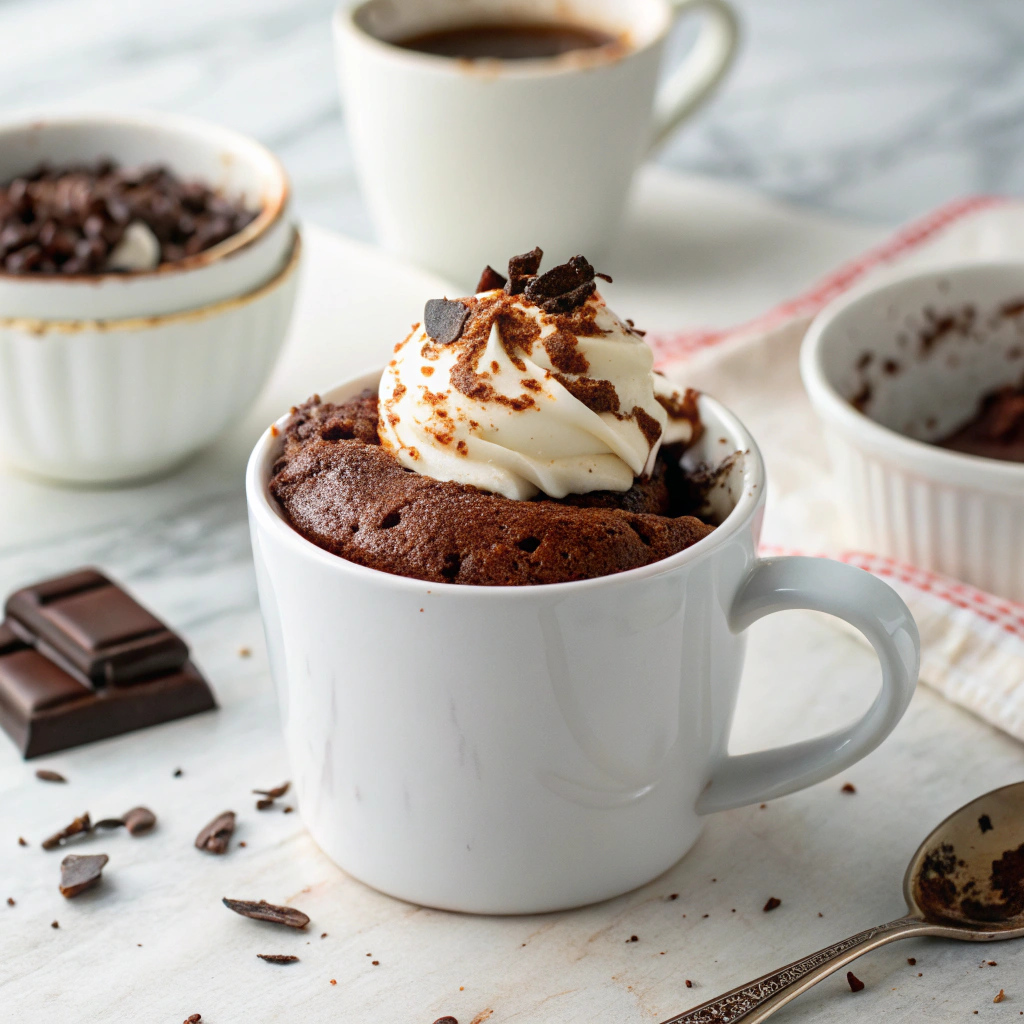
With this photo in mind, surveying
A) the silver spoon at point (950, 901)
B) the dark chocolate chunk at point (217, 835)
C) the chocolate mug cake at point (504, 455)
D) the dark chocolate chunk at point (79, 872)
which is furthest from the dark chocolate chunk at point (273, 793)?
the silver spoon at point (950, 901)

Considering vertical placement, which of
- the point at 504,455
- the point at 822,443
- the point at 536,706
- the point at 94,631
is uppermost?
the point at 504,455

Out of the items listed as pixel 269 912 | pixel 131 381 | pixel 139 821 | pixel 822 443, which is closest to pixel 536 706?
pixel 269 912

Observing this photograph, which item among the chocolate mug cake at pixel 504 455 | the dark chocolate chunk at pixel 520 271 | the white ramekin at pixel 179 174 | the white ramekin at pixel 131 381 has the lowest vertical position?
the white ramekin at pixel 131 381

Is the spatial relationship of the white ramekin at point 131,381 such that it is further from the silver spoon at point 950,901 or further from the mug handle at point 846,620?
the silver spoon at point 950,901

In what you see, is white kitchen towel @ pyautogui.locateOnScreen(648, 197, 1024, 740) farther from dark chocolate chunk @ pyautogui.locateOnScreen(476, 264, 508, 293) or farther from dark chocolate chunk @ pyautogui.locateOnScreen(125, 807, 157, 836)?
dark chocolate chunk @ pyautogui.locateOnScreen(125, 807, 157, 836)

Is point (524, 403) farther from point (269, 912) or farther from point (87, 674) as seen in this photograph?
point (87, 674)

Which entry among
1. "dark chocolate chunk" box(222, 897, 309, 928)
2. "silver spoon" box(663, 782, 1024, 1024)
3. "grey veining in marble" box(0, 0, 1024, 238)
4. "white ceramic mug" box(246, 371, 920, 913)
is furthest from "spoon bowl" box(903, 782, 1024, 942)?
"grey veining in marble" box(0, 0, 1024, 238)
